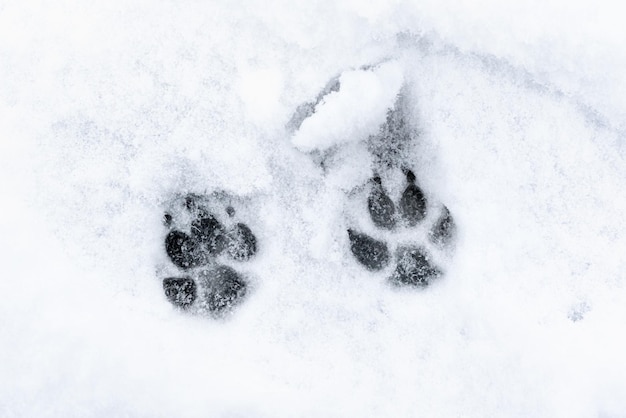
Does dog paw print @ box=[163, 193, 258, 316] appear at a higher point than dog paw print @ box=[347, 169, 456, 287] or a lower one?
lower

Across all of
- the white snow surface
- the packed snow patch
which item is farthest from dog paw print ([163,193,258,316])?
the packed snow patch

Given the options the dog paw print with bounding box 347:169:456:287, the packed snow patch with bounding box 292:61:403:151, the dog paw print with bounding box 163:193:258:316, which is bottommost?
the dog paw print with bounding box 163:193:258:316

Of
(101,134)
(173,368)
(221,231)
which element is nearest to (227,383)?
(173,368)

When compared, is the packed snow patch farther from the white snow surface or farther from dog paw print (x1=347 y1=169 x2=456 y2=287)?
dog paw print (x1=347 y1=169 x2=456 y2=287)

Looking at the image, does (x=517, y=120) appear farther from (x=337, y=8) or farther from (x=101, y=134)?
(x=101, y=134)

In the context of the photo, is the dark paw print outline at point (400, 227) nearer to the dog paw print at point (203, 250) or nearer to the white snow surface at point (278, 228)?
the white snow surface at point (278, 228)
